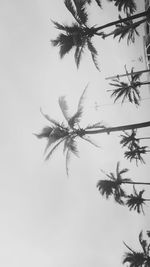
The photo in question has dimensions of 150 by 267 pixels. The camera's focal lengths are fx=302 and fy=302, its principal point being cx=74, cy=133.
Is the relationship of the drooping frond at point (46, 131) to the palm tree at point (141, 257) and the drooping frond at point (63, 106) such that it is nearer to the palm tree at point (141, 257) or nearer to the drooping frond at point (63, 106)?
the drooping frond at point (63, 106)

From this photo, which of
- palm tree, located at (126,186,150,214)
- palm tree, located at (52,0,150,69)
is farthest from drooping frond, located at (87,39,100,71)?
palm tree, located at (126,186,150,214)

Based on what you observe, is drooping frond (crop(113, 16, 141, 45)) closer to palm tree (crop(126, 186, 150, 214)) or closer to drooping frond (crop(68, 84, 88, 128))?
drooping frond (crop(68, 84, 88, 128))

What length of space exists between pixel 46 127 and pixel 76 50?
542cm

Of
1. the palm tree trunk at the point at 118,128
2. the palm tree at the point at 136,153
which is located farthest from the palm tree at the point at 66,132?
the palm tree at the point at 136,153

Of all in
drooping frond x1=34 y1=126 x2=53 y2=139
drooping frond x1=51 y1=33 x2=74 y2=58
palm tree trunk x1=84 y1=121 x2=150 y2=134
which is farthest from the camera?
drooping frond x1=34 y1=126 x2=53 y2=139

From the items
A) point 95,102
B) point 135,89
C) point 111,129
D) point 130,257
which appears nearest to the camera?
point 111,129

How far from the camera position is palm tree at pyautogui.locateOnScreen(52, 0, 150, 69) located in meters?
17.7

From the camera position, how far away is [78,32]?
1828cm

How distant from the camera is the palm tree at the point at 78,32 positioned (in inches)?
697

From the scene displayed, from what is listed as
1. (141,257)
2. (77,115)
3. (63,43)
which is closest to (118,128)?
(77,115)

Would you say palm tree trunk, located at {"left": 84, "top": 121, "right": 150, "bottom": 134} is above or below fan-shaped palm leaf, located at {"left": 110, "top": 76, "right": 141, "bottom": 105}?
below

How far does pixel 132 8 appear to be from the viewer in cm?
1788

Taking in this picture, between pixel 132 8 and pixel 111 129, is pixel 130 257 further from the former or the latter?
pixel 132 8

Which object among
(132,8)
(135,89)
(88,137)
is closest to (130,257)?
(88,137)
